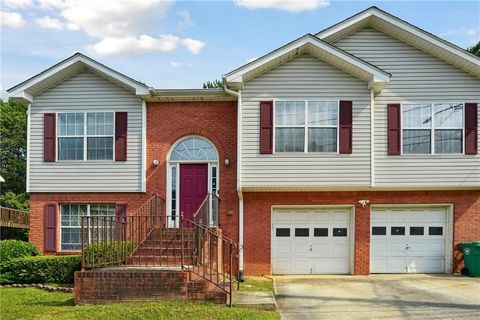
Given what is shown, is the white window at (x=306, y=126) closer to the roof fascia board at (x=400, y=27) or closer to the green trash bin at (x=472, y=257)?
the roof fascia board at (x=400, y=27)

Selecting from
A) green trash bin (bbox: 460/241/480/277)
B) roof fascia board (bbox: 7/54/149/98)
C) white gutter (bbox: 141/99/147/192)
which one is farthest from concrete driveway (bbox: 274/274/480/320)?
roof fascia board (bbox: 7/54/149/98)

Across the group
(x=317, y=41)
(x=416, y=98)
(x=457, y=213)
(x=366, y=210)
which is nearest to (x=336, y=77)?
(x=317, y=41)

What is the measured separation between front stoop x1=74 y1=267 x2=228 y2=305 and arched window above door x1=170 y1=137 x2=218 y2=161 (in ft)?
17.8

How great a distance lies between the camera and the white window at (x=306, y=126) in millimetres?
13227

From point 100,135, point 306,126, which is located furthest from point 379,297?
point 100,135

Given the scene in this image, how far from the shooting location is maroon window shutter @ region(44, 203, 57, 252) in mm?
14125

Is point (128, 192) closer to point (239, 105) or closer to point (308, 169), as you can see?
point (239, 105)

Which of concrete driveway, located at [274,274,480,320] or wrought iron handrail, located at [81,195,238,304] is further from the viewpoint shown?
wrought iron handrail, located at [81,195,238,304]

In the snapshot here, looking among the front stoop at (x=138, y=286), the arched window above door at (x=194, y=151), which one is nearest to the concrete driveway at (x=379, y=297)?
the front stoop at (x=138, y=286)

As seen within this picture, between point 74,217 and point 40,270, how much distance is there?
226 cm

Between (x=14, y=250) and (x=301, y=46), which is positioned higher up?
(x=301, y=46)

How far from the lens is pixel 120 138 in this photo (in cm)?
1402

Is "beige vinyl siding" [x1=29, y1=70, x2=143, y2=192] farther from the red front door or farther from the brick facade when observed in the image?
the red front door

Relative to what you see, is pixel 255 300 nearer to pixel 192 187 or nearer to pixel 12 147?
pixel 192 187
